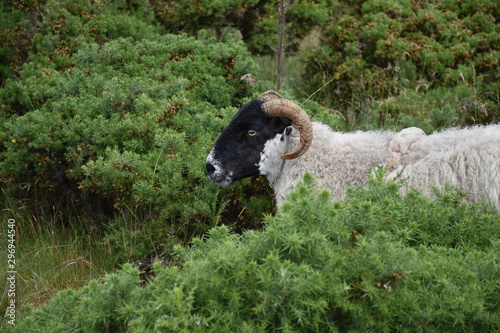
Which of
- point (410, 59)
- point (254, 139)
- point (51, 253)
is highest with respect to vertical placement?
point (254, 139)

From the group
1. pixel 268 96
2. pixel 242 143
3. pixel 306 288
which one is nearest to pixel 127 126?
pixel 242 143

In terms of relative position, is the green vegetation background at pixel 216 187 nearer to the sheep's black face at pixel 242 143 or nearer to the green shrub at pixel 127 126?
the green shrub at pixel 127 126

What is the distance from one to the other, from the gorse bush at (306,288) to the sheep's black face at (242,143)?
161 cm

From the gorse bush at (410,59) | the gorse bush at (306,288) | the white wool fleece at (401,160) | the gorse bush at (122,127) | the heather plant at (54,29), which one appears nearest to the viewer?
the gorse bush at (306,288)

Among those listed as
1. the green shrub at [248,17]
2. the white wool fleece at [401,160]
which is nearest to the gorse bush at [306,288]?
the white wool fleece at [401,160]

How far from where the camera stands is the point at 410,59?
891 centimetres

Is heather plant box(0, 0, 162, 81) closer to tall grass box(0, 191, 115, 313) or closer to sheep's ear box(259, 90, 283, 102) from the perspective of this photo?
tall grass box(0, 191, 115, 313)

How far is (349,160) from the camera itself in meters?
5.13

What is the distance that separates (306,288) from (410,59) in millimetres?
6847

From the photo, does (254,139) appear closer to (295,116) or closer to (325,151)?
(295,116)

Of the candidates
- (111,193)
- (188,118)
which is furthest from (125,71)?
(111,193)

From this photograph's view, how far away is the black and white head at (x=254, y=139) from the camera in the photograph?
16.6 feet

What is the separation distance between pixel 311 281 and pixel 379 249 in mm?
508

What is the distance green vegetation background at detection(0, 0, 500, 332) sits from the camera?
3086 millimetres
